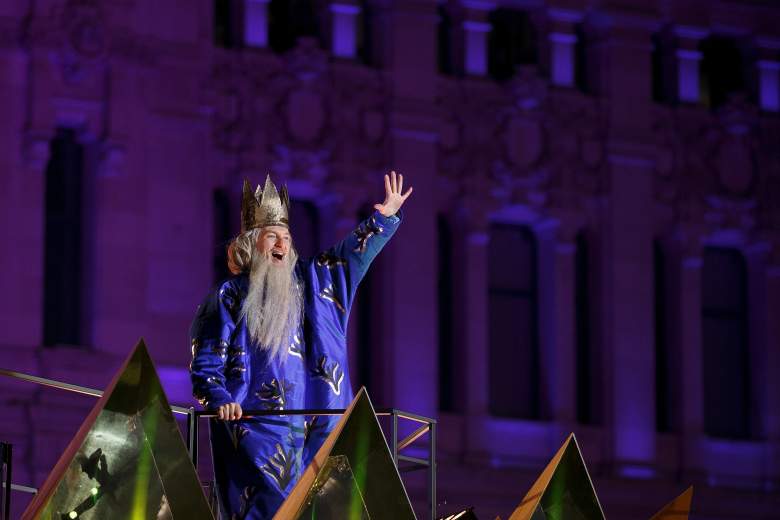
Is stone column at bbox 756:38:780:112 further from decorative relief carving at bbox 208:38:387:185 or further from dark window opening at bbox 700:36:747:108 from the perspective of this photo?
decorative relief carving at bbox 208:38:387:185

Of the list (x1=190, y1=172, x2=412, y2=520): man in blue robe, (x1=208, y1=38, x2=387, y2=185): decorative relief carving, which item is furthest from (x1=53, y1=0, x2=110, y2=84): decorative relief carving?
(x1=190, y1=172, x2=412, y2=520): man in blue robe

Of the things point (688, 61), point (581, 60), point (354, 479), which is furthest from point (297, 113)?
point (354, 479)

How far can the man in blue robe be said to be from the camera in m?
9.69

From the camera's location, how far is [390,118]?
24.4 m

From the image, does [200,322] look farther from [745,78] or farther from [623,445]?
[745,78]

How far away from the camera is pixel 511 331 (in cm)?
2542

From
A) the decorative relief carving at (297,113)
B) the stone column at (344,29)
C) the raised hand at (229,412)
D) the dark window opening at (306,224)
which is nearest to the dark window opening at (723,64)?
the stone column at (344,29)

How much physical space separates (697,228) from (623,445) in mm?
3046

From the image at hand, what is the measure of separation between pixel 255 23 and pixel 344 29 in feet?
4.06

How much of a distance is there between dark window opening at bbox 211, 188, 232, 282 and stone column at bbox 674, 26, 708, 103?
6334 mm

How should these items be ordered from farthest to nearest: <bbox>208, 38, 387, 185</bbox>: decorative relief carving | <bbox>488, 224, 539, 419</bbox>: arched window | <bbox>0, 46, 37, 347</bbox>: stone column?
<bbox>488, 224, 539, 419</bbox>: arched window
<bbox>208, 38, 387, 185</bbox>: decorative relief carving
<bbox>0, 46, 37, 347</bbox>: stone column

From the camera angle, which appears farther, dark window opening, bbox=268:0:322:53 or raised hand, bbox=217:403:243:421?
dark window opening, bbox=268:0:322:53

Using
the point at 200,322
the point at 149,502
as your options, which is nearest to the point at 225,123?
the point at 200,322

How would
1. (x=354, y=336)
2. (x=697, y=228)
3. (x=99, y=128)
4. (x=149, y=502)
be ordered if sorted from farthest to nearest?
(x=697, y=228) < (x=354, y=336) < (x=99, y=128) < (x=149, y=502)
